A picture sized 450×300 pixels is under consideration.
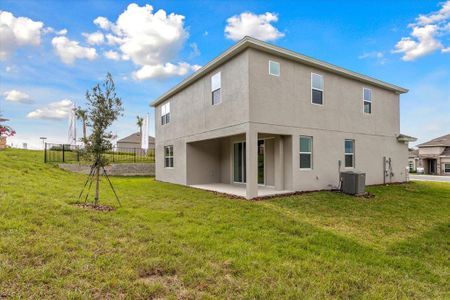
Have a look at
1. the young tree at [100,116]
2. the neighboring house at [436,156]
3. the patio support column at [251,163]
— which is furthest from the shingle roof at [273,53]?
the neighboring house at [436,156]

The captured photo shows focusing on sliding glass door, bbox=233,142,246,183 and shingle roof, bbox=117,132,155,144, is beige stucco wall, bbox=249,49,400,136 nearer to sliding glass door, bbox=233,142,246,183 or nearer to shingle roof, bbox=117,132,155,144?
sliding glass door, bbox=233,142,246,183

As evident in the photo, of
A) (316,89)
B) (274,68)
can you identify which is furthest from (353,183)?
(274,68)

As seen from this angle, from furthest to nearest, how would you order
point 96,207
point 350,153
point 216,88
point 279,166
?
point 350,153
point 216,88
point 279,166
point 96,207

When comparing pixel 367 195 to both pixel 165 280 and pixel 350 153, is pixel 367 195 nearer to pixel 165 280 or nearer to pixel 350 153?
pixel 350 153

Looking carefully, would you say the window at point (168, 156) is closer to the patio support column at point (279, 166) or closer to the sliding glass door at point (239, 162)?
the sliding glass door at point (239, 162)

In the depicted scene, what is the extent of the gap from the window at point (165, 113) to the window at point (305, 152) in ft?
29.3

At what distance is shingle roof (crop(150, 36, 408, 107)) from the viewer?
946 centimetres

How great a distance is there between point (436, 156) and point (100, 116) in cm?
4091

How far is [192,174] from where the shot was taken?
46.7ft

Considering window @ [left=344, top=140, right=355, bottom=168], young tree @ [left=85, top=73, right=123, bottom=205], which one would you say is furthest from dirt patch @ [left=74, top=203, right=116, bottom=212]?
window @ [left=344, top=140, right=355, bottom=168]

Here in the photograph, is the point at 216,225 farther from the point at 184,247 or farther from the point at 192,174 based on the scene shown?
the point at 192,174

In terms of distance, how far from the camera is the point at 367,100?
45.5 ft

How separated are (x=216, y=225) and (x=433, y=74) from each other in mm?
17222

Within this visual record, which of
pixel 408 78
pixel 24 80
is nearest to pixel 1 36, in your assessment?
pixel 24 80
